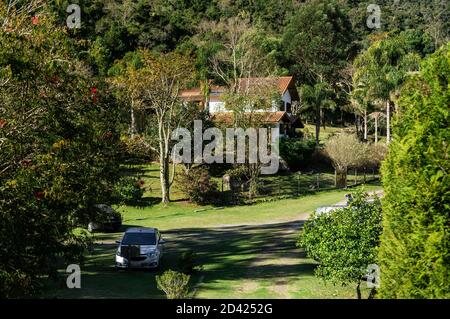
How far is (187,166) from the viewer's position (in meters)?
43.4

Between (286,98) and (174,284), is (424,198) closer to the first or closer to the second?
(174,284)

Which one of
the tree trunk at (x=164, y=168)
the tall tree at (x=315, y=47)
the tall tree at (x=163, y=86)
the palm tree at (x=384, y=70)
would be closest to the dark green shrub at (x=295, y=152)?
the palm tree at (x=384, y=70)

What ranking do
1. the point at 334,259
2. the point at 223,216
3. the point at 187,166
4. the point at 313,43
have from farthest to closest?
the point at 313,43 → the point at 187,166 → the point at 223,216 → the point at 334,259

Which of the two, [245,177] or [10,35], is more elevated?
[10,35]

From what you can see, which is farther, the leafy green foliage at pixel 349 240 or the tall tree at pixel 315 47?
the tall tree at pixel 315 47

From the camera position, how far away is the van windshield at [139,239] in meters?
20.5

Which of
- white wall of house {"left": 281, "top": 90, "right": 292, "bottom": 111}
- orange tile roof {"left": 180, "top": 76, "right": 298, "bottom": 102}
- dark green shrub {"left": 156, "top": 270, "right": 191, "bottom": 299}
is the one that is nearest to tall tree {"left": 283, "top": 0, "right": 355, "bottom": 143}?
orange tile roof {"left": 180, "top": 76, "right": 298, "bottom": 102}

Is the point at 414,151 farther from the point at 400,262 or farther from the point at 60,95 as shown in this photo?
the point at 60,95

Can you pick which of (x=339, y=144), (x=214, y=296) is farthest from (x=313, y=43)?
(x=214, y=296)

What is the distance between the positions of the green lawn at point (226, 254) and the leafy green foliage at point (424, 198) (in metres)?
8.58

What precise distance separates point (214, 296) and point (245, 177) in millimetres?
29264

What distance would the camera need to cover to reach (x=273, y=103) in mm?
45719

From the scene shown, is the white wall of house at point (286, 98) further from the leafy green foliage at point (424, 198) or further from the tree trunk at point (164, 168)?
the leafy green foliage at point (424, 198)

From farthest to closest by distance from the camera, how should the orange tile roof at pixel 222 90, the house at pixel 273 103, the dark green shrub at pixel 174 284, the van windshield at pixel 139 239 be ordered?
the orange tile roof at pixel 222 90 → the house at pixel 273 103 → the van windshield at pixel 139 239 → the dark green shrub at pixel 174 284
